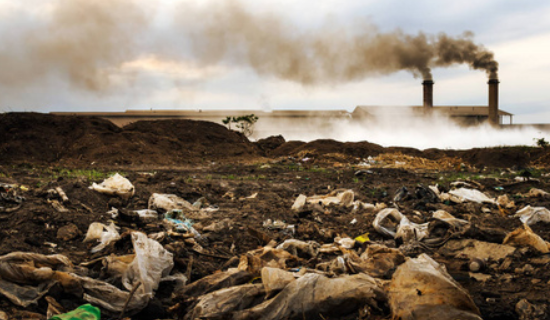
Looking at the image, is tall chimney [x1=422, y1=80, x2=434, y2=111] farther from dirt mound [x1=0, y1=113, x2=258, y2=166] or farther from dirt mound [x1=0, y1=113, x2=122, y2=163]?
dirt mound [x1=0, y1=113, x2=122, y2=163]

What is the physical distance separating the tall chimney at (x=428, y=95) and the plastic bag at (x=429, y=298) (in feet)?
93.7

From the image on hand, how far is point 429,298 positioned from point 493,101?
30921 mm

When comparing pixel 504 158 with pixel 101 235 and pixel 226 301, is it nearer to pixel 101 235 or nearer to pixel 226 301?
pixel 101 235

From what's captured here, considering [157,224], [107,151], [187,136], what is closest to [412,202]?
[157,224]

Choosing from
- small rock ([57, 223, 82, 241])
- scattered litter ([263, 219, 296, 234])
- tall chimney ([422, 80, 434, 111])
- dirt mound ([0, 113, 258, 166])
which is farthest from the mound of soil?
small rock ([57, 223, 82, 241])

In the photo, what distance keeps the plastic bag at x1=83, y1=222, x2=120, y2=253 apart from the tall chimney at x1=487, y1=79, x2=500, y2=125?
2960 centimetres

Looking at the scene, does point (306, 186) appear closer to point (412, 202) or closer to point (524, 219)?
point (412, 202)

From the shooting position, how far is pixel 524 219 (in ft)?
18.8

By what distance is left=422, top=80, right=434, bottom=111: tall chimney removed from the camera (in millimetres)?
29531

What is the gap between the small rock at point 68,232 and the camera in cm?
454

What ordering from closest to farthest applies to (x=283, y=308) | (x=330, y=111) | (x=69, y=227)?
(x=283, y=308) < (x=69, y=227) < (x=330, y=111)

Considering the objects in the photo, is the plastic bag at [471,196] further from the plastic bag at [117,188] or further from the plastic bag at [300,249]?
the plastic bag at [117,188]

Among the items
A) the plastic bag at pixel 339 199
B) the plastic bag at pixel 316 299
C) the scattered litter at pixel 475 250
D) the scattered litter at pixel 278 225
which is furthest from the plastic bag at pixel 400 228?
the plastic bag at pixel 316 299

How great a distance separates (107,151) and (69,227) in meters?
14.9
